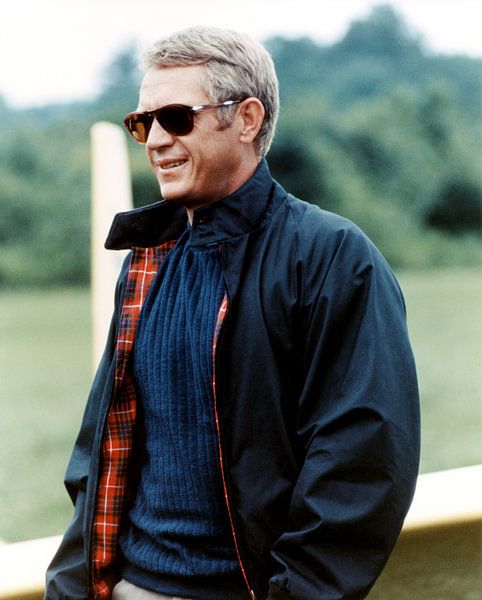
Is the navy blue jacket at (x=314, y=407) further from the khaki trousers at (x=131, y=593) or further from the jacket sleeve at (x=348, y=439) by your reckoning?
the khaki trousers at (x=131, y=593)

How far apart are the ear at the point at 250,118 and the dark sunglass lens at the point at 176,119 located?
10 centimetres

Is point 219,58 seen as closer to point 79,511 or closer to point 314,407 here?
point 314,407

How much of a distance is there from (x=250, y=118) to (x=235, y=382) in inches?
20.6

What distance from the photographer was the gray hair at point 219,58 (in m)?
1.77

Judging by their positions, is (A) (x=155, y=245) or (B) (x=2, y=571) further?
(B) (x=2, y=571)

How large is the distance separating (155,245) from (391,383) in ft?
1.96

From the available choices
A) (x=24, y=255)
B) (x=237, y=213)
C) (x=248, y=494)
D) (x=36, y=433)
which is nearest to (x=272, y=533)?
(x=248, y=494)

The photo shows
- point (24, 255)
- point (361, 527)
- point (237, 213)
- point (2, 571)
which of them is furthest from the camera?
point (24, 255)

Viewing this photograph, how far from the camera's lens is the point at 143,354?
182cm

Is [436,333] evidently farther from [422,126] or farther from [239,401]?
[239,401]

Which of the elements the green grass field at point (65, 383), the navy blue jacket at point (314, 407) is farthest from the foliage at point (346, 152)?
the navy blue jacket at point (314, 407)

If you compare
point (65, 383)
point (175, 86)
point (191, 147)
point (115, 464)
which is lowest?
point (65, 383)

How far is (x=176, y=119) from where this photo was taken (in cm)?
178

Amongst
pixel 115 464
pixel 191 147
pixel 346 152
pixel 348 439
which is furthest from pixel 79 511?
pixel 346 152
